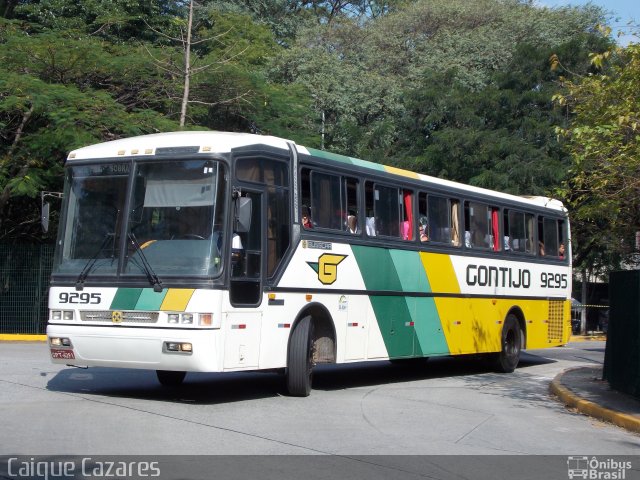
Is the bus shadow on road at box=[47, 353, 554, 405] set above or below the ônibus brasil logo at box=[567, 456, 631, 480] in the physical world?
above

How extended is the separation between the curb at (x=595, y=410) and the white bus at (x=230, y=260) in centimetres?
268

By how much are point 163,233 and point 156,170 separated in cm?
88

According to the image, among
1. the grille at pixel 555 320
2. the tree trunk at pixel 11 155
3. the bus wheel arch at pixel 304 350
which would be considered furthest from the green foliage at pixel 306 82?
the bus wheel arch at pixel 304 350

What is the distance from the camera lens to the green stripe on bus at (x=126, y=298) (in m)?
11.2

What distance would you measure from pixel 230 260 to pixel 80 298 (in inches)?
80.8

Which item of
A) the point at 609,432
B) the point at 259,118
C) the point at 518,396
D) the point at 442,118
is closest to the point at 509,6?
the point at 442,118

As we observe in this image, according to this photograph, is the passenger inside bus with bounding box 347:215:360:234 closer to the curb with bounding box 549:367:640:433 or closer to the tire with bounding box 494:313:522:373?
the curb with bounding box 549:367:640:433

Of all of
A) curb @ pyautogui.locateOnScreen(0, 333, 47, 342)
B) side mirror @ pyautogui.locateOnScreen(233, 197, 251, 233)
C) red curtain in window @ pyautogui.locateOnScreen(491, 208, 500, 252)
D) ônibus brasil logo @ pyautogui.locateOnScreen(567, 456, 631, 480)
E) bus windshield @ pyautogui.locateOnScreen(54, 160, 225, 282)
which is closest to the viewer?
ônibus brasil logo @ pyautogui.locateOnScreen(567, 456, 631, 480)

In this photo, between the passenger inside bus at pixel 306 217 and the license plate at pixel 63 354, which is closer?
the license plate at pixel 63 354

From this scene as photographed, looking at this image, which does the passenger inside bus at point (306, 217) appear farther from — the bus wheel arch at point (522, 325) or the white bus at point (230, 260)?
the bus wheel arch at point (522, 325)

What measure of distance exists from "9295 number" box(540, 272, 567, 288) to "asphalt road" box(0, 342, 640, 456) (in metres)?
4.10

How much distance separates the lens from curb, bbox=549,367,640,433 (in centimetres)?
1124

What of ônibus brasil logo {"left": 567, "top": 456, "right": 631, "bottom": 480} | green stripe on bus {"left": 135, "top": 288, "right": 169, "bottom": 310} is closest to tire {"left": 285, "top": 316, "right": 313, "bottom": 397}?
green stripe on bus {"left": 135, "top": 288, "right": 169, "bottom": 310}

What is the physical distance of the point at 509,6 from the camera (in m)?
46.1
